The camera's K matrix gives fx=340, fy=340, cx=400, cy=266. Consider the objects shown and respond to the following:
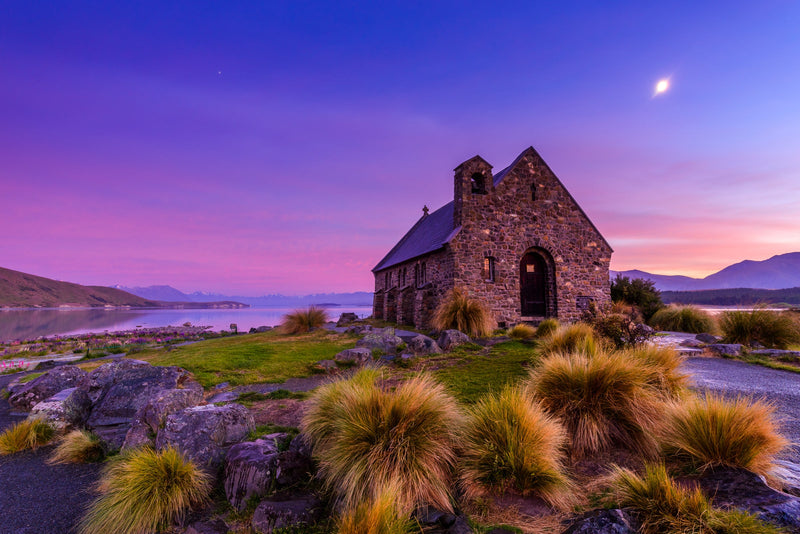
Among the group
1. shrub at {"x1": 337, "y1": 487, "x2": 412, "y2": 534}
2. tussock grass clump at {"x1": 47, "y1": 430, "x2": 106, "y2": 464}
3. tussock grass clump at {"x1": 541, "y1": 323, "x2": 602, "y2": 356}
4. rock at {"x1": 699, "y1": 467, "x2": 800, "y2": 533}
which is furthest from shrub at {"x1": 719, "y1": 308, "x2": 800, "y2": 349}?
tussock grass clump at {"x1": 47, "y1": 430, "x2": 106, "y2": 464}

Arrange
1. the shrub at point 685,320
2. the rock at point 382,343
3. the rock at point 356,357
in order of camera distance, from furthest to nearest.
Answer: the shrub at point 685,320 → the rock at point 382,343 → the rock at point 356,357

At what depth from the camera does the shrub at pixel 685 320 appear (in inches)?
629

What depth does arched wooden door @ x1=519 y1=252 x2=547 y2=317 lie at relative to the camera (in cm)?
1952

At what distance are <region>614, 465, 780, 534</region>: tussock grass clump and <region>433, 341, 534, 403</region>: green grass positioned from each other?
8.73ft

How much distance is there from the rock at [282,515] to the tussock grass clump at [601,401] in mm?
3316

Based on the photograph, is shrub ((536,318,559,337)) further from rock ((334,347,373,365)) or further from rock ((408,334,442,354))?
rock ((334,347,373,365))

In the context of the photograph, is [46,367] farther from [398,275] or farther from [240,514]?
[398,275]

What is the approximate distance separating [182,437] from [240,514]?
1.42 metres

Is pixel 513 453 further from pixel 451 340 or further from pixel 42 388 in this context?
pixel 42 388

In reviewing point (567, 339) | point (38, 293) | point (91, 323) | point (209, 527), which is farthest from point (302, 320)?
point (38, 293)

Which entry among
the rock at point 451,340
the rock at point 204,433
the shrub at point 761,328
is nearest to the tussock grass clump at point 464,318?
the rock at point 451,340

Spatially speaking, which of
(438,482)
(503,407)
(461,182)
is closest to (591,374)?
(503,407)

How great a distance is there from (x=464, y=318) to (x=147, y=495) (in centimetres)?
1198

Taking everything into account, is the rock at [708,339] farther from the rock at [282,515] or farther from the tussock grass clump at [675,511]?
the rock at [282,515]
